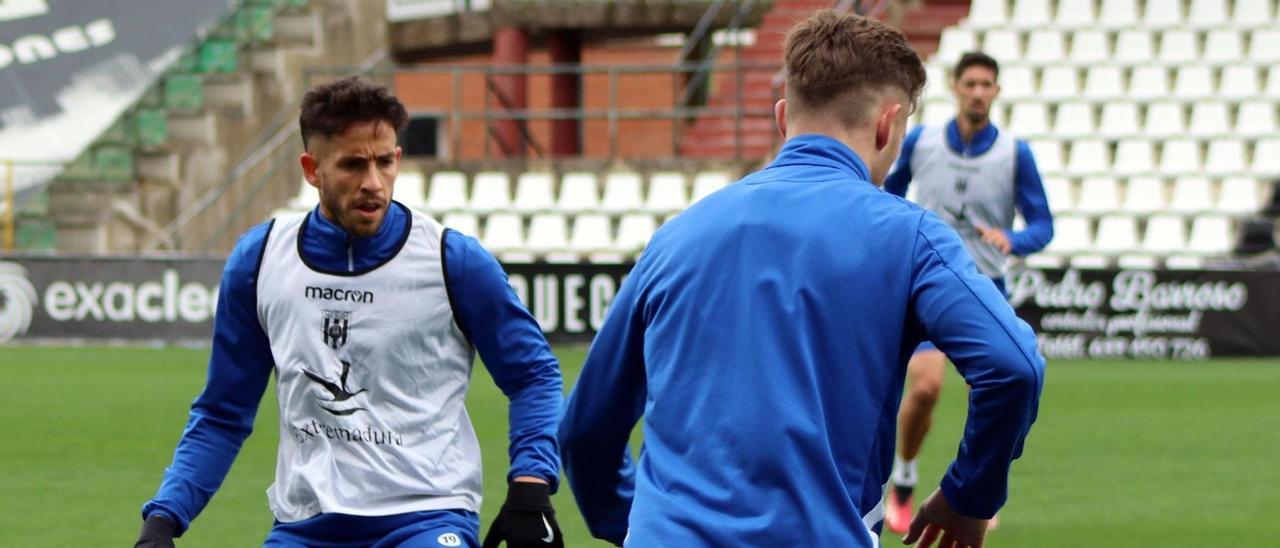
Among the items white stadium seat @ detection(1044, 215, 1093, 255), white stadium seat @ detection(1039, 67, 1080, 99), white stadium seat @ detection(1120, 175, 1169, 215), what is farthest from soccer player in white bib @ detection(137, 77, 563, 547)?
white stadium seat @ detection(1039, 67, 1080, 99)

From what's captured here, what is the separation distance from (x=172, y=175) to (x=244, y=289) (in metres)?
22.0

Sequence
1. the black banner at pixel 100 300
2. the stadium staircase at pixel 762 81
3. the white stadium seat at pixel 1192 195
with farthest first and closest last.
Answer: the stadium staircase at pixel 762 81
the white stadium seat at pixel 1192 195
the black banner at pixel 100 300

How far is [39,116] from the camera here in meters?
26.0

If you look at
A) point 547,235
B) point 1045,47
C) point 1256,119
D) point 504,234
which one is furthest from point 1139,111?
point 504,234

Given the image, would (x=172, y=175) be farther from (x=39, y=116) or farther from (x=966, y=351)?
(x=966, y=351)

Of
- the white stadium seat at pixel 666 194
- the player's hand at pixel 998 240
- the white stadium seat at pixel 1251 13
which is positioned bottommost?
the white stadium seat at pixel 666 194

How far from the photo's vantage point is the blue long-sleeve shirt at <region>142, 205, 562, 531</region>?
4512mm

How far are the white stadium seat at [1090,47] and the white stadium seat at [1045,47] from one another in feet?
0.61

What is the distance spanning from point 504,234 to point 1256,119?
29.4 ft

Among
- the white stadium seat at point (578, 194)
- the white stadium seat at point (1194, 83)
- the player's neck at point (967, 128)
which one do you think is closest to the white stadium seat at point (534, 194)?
the white stadium seat at point (578, 194)

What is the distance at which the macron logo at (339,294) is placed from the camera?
459 centimetres

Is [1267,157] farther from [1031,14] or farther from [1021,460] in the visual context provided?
[1021,460]

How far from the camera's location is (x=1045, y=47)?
24.3 meters

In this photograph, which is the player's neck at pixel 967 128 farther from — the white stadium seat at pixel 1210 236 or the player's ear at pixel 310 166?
the white stadium seat at pixel 1210 236
